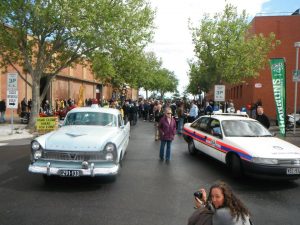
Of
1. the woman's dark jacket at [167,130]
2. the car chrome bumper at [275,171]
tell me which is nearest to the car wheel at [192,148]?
the woman's dark jacket at [167,130]

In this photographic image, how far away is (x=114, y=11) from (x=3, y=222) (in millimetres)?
Answer: 15294

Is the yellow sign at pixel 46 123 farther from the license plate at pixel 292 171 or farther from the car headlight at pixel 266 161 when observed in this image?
the license plate at pixel 292 171

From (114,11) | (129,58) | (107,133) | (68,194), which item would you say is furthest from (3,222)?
(129,58)

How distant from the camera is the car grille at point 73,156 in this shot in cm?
689

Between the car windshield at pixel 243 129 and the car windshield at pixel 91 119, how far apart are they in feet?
9.83

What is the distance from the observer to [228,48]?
1119 inches

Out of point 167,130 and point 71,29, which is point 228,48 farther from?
point 167,130

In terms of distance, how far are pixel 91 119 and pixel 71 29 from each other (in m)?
10.5

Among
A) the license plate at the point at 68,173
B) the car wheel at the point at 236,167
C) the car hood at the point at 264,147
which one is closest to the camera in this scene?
the license plate at the point at 68,173

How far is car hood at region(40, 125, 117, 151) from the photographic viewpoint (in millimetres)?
6922

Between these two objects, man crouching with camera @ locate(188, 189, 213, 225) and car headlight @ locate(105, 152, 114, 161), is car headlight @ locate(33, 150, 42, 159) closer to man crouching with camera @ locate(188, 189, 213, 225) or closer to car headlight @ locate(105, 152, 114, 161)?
car headlight @ locate(105, 152, 114, 161)

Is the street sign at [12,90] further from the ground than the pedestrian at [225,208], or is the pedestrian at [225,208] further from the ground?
the street sign at [12,90]

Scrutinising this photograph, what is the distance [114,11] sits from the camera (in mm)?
18734

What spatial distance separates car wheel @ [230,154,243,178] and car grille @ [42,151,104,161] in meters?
3.16
